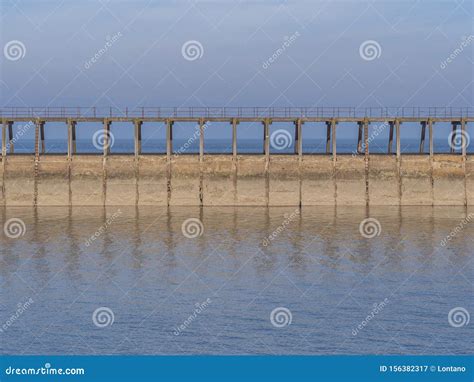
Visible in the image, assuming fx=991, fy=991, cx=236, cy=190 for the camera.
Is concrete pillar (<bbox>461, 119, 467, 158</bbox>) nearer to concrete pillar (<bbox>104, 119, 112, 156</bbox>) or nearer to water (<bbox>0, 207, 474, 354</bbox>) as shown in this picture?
water (<bbox>0, 207, 474, 354</bbox>)

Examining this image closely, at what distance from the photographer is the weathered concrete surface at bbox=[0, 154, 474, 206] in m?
58.2

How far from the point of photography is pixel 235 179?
5850 cm

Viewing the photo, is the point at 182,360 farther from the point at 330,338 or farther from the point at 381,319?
the point at 381,319

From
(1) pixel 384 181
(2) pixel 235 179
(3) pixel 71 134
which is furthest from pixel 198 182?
(1) pixel 384 181

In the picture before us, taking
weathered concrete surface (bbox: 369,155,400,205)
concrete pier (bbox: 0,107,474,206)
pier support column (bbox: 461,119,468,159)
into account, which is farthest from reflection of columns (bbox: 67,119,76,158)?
pier support column (bbox: 461,119,468,159)

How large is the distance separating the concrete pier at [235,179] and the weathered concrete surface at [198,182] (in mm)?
59

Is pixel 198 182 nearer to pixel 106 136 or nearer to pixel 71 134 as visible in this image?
pixel 106 136

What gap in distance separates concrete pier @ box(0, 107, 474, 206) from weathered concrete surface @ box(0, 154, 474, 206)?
0.06 m

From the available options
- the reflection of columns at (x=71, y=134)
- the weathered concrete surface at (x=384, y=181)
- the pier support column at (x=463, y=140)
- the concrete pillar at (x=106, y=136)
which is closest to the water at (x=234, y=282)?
the weathered concrete surface at (x=384, y=181)

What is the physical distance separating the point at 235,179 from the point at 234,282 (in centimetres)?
2198

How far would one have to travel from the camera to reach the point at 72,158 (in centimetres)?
5856

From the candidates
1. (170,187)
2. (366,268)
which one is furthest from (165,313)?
(170,187)

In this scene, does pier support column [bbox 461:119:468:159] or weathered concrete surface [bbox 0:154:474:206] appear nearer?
weathered concrete surface [bbox 0:154:474:206]

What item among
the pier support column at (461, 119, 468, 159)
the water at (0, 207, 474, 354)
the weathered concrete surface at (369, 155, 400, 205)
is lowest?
the water at (0, 207, 474, 354)
